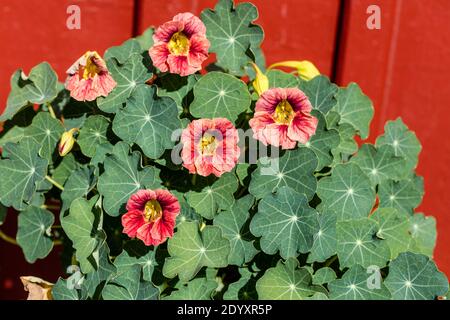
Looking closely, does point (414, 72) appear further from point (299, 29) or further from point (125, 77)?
point (125, 77)

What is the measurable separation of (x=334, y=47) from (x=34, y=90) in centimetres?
106

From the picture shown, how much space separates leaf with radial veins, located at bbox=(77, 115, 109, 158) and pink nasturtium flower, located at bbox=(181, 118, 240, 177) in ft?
0.74

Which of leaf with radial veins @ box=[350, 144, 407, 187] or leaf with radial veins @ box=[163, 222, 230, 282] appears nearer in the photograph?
leaf with radial veins @ box=[163, 222, 230, 282]

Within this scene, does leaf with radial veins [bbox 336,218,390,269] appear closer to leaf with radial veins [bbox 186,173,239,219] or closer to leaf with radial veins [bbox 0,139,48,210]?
leaf with radial veins [bbox 186,173,239,219]

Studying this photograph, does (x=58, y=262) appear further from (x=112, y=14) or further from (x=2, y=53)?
(x=112, y=14)

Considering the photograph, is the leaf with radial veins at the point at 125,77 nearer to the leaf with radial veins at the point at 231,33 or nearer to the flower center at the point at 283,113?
the leaf with radial veins at the point at 231,33

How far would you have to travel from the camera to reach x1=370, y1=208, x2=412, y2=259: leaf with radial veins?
4.93 ft

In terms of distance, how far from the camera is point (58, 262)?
2074 mm

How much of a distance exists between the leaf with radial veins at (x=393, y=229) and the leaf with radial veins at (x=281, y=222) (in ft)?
0.75

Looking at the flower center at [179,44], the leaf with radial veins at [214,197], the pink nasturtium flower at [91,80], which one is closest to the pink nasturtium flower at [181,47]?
the flower center at [179,44]

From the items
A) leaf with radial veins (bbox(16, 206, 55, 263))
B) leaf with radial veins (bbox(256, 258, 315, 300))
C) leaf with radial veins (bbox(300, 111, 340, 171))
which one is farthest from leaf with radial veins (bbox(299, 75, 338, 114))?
leaf with radial veins (bbox(16, 206, 55, 263))

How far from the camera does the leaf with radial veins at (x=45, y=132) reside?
1.52 metres

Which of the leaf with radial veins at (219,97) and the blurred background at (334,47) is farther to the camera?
the blurred background at (334,47)

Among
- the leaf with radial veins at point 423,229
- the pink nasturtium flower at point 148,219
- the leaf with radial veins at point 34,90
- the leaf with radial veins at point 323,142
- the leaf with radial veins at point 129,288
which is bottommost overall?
the leaf with radial veins at point 423,229
